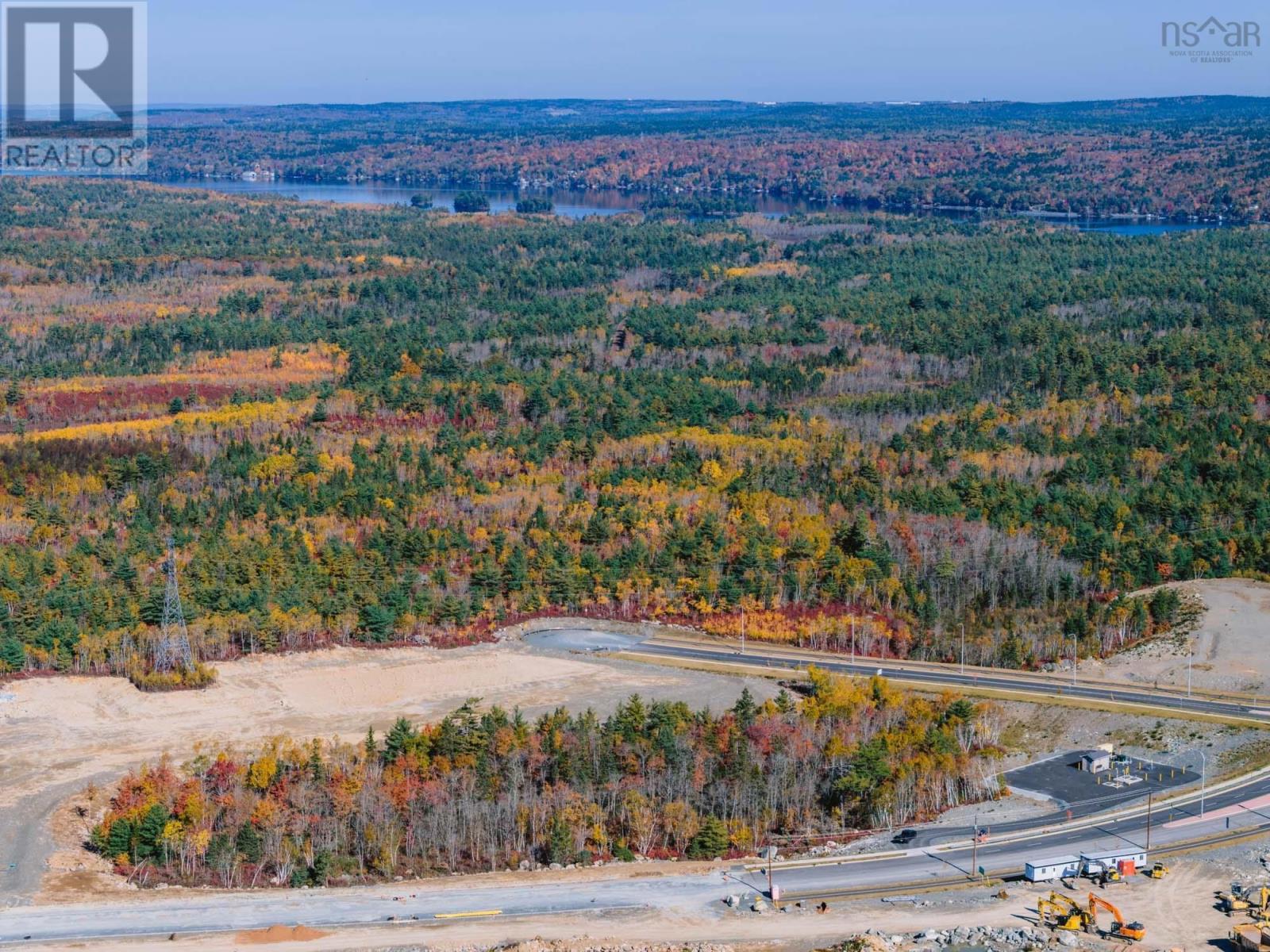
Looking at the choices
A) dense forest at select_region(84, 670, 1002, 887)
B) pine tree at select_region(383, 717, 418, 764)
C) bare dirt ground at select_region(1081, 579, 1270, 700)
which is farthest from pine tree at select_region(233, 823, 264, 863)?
bare dirt ground at select_region(1081, 579, 1270, 700)

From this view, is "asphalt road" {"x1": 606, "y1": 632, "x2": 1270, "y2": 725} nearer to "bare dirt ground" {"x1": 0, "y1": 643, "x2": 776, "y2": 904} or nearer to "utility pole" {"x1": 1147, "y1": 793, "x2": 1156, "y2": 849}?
"bare dirt ground" {"x1": 0, "y1": 643, "x2": 776, "y2": 904}

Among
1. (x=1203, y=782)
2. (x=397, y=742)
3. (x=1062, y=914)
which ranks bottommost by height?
(x=1062, y=914)

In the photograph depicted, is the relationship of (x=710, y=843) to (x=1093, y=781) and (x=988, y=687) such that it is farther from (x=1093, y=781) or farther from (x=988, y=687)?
(x=988, y=687)

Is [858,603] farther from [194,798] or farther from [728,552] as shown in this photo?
[194,798]

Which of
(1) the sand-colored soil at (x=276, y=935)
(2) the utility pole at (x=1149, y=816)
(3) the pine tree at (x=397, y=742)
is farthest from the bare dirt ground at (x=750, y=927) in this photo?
(3) the pine tree at (x=397, y=742)

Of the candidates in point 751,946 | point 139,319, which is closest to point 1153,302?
point 139,319

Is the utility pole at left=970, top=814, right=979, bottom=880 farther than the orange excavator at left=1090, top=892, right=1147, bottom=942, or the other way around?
the utility pole at left=970, top=814, right=979, bottom=880

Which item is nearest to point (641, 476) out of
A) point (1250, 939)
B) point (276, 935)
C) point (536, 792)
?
point (536, 792)
